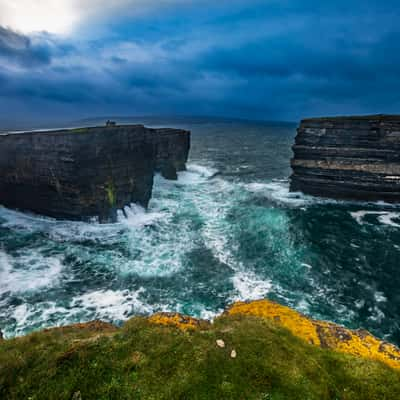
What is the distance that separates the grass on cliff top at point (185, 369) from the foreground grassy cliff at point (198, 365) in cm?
3

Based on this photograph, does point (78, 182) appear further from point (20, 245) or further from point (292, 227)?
point (292, 227)

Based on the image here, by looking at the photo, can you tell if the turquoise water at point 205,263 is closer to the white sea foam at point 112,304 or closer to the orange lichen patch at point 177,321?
the white sea foam at point 112,304

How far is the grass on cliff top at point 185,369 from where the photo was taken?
271 inches

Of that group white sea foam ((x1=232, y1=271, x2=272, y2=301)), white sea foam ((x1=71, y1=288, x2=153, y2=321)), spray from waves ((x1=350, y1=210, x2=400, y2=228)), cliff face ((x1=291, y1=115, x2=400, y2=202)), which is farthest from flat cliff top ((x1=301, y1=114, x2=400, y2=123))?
white sea foam ((x1=71, y1=288, x2=153, y2=321))

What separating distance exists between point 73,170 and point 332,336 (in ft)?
98.3

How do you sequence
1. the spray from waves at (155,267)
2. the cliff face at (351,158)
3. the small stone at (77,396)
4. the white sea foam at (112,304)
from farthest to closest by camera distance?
the cliff face at (351,158) → the spray from waves at (155,267) → the white sea foam at (112,304) → the small stone at (77,396)

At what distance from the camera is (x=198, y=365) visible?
7629 mm

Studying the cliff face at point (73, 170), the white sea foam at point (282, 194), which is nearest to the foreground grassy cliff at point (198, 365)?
the cliff face at point (73, 170)

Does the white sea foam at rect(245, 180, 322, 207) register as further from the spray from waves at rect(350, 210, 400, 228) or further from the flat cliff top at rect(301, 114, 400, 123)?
the flat cliff top at rect(301, 114, 400, 123)

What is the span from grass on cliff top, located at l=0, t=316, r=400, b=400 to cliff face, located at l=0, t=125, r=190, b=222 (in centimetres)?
2444

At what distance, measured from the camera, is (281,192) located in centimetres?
4678

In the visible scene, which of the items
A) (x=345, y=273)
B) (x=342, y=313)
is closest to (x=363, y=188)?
(x=345, y=273)

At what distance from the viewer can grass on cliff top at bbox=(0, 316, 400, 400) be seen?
6.89m

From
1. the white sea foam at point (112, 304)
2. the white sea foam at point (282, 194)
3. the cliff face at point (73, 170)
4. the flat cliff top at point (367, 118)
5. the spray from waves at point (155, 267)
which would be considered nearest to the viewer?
the white sea foam at point (112, 304)
